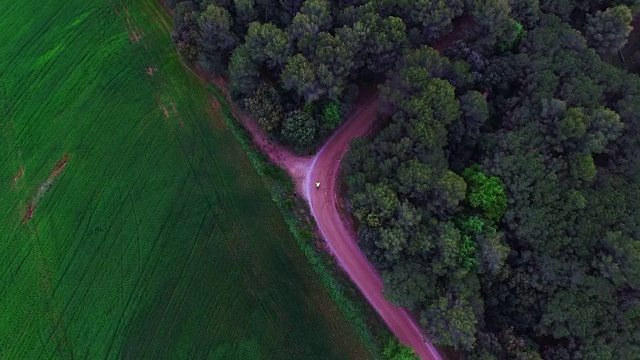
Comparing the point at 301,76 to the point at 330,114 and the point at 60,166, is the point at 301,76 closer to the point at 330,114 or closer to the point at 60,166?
the point at 330,114

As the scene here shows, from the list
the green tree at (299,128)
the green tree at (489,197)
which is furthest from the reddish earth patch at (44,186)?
the green tree at (489,197)

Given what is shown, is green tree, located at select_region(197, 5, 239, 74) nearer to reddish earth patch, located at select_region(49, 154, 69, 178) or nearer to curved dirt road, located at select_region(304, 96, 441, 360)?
curved dirt road, located at select_region(304, 96, 441, 360)

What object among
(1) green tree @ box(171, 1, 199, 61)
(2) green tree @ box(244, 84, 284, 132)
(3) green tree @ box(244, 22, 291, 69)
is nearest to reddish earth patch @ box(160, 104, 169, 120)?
(1) green tree @ box(171, 1, 199, 61)

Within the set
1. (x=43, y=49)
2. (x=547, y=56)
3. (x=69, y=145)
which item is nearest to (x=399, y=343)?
(x=547, y=56)

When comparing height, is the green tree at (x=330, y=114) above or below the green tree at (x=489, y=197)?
above

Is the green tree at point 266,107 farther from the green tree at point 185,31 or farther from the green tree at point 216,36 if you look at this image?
the green tree at point 185,31
